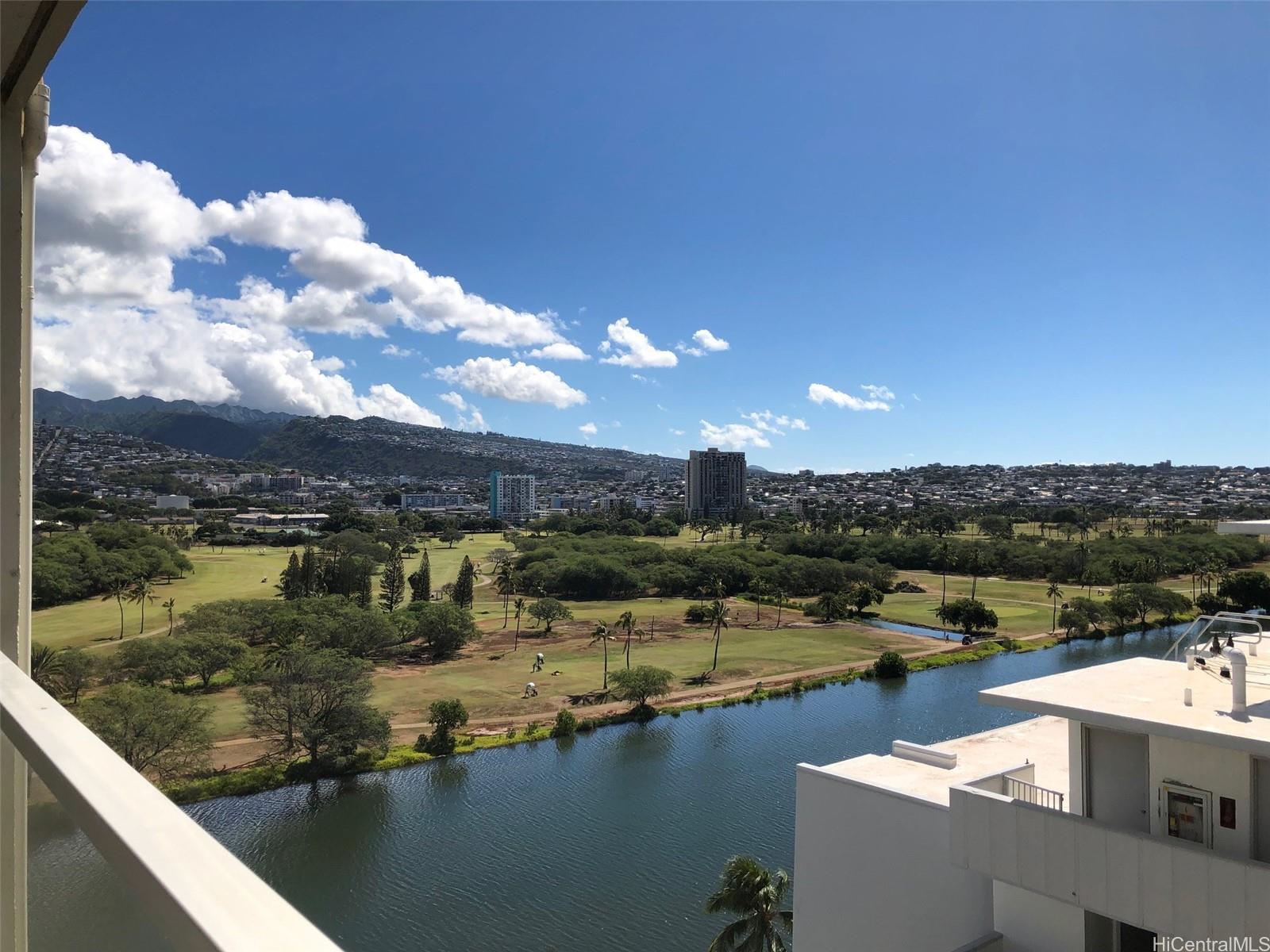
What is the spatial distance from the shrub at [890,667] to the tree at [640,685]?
263 inches

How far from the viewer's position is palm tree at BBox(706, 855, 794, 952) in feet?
25.6

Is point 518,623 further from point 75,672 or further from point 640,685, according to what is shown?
point 75,672

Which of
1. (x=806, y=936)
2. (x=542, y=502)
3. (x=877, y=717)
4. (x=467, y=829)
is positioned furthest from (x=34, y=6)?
(x=542, y=502)

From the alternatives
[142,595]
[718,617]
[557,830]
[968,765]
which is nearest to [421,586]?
[142,595]

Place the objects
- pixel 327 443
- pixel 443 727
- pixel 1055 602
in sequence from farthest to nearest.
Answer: pixel 327 443
pixel 1055 602
pixel 443 727

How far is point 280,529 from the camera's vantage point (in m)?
43.0

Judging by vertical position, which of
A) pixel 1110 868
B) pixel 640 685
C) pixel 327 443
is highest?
pixel 327 443

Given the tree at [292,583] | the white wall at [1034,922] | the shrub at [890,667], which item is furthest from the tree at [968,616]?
the white wall at [1034,922]

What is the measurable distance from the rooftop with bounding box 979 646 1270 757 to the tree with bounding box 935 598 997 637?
80.9 ft

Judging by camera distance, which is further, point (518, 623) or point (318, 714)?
point (518, 623)

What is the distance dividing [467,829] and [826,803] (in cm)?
894

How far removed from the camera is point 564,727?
58.3 feet

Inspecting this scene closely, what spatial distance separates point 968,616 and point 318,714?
2171 cm

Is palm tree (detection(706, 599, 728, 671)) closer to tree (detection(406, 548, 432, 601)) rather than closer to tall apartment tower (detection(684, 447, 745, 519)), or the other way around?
tree (detection(406, 548, 432, 601))
